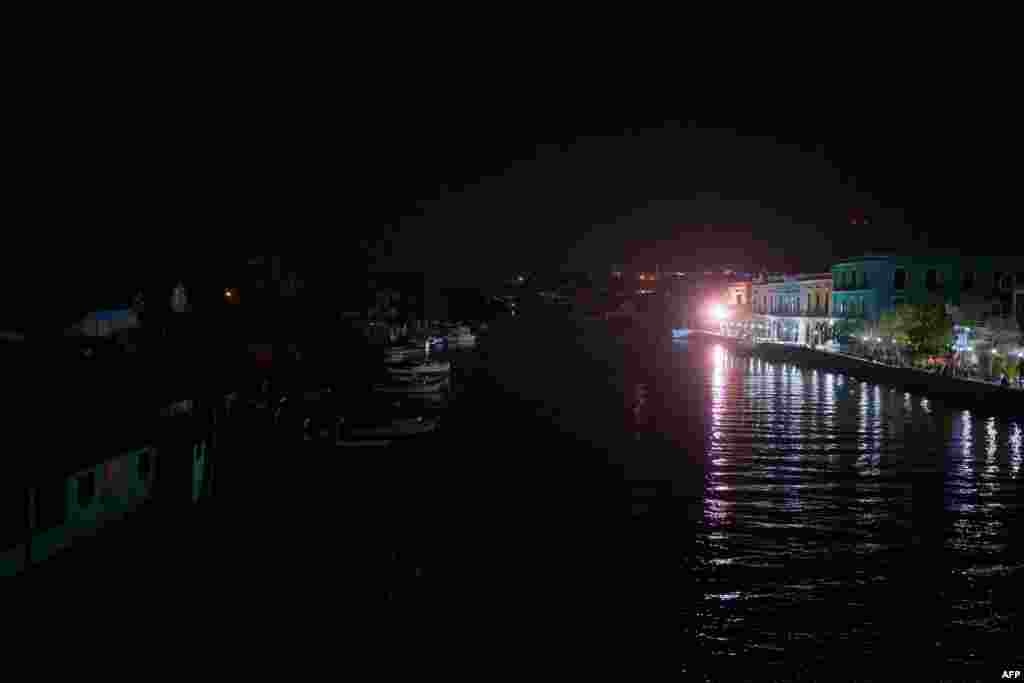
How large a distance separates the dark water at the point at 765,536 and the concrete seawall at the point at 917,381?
2.01 metres

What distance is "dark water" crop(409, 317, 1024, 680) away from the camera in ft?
50.7

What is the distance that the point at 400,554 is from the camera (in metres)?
20.5

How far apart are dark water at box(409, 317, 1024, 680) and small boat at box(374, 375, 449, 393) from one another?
7.80 metres

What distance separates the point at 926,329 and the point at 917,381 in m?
8.40

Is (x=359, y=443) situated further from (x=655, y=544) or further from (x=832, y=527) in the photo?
(x=832, y=527)

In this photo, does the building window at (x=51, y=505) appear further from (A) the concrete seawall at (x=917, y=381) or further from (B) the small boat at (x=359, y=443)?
(A) the concrete seawall at (x=917, y=381)

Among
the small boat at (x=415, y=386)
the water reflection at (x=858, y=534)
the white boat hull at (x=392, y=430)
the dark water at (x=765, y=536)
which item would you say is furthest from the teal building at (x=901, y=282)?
the white boat hull at (x=392, y=430)

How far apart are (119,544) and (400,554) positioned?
249 inches

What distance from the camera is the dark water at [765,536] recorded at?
1545cm

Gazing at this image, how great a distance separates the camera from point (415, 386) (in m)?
52.6

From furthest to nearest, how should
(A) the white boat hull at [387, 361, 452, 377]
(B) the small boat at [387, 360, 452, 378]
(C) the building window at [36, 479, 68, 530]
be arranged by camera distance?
(B) the small boat at [387, 360, 452, 378], (A) the white boat hull at [387, 361, 452, 377], (C) the building window at [36, 479, 68, 530]

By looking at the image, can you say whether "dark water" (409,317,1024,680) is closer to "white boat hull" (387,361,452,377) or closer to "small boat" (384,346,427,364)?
"white boat hull" (387,361,452,377)

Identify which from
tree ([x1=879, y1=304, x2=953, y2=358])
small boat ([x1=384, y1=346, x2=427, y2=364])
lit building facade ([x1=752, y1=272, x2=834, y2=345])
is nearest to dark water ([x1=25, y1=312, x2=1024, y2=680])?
tree ([x1=879, y1=304, x2=953, y2=358])

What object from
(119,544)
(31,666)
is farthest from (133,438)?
(31,666)
